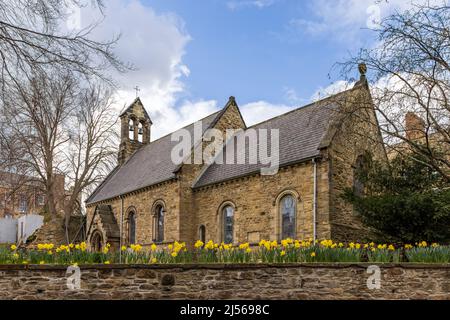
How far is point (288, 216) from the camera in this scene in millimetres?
18734

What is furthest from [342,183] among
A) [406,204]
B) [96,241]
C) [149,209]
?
[96,241]

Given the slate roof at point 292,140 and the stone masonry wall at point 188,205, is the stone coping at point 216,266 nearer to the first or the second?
the slate roof at point 292,140

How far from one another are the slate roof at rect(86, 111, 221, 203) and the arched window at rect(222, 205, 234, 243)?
3875 mm

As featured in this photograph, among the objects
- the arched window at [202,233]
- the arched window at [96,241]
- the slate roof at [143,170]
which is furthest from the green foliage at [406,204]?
the arched window at [96,241]

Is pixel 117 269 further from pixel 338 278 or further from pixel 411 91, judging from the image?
pixel 411 91

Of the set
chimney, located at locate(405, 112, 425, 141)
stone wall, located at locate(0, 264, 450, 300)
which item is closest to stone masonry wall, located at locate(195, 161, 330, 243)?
chimney, located at locate(405, 112, 425, 141)

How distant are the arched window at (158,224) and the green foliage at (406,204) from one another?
517 inches

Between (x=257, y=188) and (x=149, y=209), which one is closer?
(x=257, y=188)

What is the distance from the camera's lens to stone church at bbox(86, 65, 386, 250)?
1691 cm

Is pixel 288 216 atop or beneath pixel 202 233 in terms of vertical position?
atop

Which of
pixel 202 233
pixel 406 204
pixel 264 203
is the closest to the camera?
pixel 406 204

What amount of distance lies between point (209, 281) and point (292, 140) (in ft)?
43.9

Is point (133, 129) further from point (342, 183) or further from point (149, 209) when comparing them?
point (342, 183)
